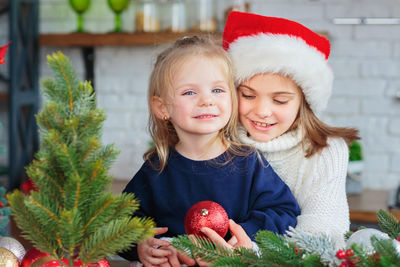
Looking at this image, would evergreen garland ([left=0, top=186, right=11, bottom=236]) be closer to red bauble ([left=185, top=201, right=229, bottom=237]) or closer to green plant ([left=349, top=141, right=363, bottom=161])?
red bauble ([left=185, top=201, right=229, bottom=237])

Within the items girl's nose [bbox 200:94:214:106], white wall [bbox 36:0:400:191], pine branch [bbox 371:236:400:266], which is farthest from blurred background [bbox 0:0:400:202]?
pine branch [bbox 371:236:400:266]

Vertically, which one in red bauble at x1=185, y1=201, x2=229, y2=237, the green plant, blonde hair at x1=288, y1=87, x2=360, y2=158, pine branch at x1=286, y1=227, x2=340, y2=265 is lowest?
the green plant

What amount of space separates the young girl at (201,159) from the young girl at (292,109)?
5 cm

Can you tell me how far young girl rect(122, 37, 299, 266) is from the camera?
3.23 ft

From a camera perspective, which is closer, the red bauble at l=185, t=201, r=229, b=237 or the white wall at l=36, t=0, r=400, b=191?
the red bauble at l=185, t=201, r=229, b=237

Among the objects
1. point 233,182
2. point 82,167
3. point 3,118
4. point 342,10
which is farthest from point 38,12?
point 82,167

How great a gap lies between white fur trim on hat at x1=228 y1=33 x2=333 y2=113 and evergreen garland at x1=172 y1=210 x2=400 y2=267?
1.60ft

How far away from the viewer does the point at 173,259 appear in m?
0.89

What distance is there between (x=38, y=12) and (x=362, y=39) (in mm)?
1588

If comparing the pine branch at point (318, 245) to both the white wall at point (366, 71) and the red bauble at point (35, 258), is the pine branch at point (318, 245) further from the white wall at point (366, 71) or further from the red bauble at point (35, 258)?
the white wall at point (366, 71)

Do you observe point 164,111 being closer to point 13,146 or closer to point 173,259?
point 173,259

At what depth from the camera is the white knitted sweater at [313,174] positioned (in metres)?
1.05

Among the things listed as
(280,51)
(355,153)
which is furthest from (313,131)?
(355,153)

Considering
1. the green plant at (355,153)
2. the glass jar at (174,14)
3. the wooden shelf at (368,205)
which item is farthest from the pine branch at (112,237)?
the glass jar at (174,14)
